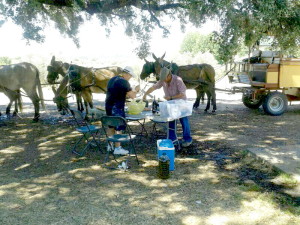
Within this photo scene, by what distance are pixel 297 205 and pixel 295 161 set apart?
1.75 metres

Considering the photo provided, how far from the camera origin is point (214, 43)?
920cm

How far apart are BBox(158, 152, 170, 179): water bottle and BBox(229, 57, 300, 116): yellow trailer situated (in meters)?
6.45

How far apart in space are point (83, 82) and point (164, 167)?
6093 mm

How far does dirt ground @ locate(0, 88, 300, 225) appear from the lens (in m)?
4.03

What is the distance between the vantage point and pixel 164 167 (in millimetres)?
5199

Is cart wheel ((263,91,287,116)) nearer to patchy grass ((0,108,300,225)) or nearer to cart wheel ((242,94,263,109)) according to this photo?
cart wheel ((242,94,263,109))

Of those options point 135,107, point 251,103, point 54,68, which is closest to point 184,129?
point 135,107

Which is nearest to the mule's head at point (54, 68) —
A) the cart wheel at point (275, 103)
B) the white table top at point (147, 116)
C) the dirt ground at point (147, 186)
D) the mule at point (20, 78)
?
the mule at point (20, 78)

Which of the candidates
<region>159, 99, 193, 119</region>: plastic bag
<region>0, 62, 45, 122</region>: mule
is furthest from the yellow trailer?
<region>0, 62, 45, 122</region>: mule

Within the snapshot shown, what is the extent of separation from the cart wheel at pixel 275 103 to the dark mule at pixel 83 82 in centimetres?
556

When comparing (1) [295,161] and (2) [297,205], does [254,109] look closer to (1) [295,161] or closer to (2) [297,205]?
(1) [295,161]

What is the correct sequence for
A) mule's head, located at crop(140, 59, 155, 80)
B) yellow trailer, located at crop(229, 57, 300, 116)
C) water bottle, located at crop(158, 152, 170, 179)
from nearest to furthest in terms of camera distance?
water bottle, located at crop(158, 152, 170, 179) < yellow trailer, located at crop(229, 57, 300, 116) < mule's head, located at crop(140, 59, 155, 80)

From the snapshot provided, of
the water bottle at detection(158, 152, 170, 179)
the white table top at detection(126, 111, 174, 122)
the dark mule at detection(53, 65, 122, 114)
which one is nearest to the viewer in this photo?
the water bottle at detection(158, 152, 170, 179)

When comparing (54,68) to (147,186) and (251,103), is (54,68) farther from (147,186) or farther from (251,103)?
(251,103)
